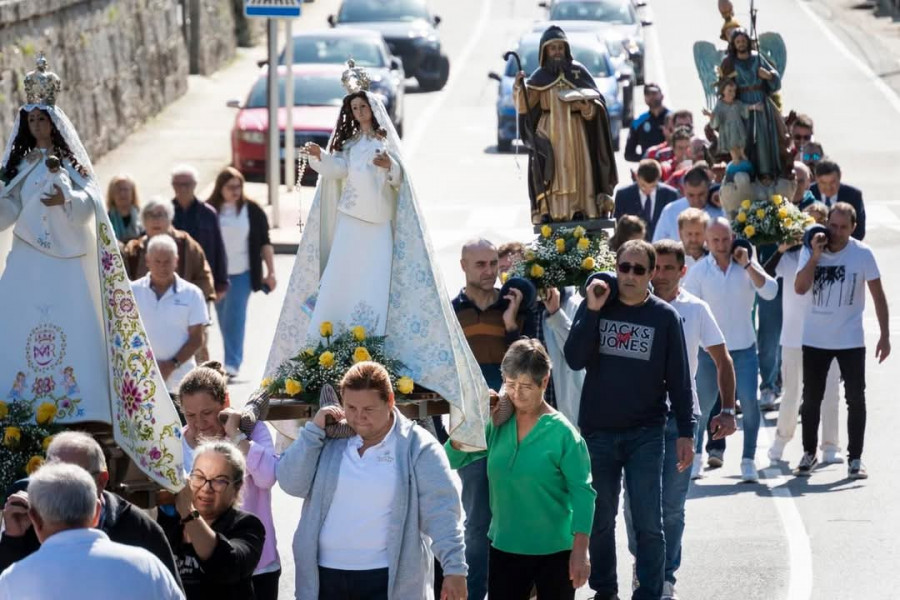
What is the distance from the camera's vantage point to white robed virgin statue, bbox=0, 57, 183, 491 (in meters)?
8.90

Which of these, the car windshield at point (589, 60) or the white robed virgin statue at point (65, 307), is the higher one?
the white robed virgin statue at point (65, 307)

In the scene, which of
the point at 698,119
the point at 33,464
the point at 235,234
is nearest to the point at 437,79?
the point at 698,119

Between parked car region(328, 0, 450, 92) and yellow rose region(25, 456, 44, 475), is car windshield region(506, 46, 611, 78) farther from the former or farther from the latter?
yellow rose region(25, 456, 44, 475)

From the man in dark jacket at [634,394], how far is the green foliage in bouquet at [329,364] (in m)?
1.20

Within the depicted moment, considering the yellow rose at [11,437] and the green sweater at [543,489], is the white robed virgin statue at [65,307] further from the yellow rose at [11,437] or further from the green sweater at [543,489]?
the green sweater at [543,489]

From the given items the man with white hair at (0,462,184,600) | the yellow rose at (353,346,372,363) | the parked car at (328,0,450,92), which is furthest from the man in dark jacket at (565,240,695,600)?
the parked car at (328,0,450,92)

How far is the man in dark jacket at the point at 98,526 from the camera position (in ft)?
23.3

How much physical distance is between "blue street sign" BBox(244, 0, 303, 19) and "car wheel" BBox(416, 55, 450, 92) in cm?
1359

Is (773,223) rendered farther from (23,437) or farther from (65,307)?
(23,437)

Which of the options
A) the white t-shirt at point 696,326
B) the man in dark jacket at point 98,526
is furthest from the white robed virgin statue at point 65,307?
the white t-shirt at point 696,326

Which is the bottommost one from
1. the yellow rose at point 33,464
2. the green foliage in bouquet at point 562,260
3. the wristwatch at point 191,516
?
the green foliage in bouquet at point 562,260

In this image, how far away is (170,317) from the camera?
42.7 feet

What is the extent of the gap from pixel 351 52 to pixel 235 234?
14980 mm

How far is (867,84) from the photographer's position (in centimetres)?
3712
